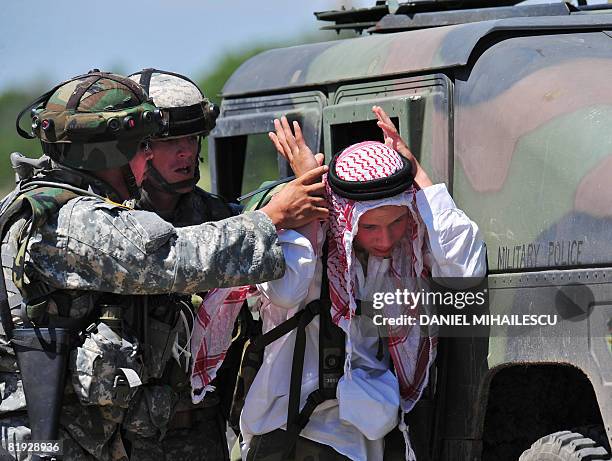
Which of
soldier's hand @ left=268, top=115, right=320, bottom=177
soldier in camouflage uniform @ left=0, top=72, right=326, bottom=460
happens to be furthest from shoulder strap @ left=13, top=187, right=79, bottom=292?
soldier's hand @ left=268, top=115, right=320, bottom=177

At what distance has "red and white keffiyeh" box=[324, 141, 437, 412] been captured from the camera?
4820 mm

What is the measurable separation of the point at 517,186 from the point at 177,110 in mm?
1466

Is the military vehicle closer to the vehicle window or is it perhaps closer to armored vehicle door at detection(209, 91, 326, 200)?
armored vehicle door at detection(209, 91, 326, 200)

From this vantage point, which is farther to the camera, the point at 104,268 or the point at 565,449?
the point at 565,449

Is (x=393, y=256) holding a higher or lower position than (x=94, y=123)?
lower

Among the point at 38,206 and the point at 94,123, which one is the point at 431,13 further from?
the point at 38,206

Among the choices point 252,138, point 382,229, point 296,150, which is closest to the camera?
point 382,229

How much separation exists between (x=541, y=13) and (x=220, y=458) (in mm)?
2359

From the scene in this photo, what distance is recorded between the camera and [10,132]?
11.3 m

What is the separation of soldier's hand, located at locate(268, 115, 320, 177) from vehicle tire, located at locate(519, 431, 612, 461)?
4.23ft

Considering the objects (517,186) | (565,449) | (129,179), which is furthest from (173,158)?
(565,449)

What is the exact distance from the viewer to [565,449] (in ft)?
15.6

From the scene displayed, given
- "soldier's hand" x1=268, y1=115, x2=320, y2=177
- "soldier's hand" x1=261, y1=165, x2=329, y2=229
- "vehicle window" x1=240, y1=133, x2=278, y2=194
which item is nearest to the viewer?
"soldier's hand" x1=261, y1=165, x2=329, y2=229

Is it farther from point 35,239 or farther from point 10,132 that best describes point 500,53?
point 10,132
